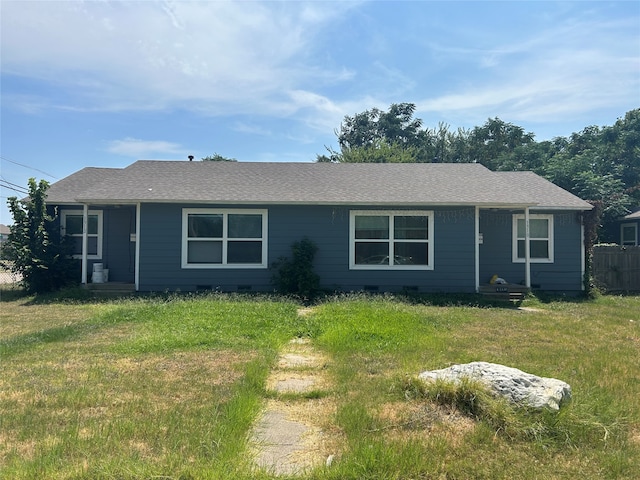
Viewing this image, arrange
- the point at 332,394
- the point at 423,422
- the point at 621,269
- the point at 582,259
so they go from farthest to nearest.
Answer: the point at 621,269 < the point at 582,259 < the point at 332,394 < the point at 423,422

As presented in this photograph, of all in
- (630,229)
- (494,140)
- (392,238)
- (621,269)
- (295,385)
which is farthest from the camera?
(494,140)

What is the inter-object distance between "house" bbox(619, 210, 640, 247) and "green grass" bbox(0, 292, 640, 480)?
569 inches

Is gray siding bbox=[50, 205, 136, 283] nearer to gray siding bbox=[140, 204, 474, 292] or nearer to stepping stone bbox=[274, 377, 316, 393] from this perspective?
gray siding bbox=[140, 204, 474, 292]

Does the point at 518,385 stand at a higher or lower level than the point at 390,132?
lower

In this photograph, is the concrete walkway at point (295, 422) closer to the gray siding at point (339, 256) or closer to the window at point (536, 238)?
the gray siding at point (339, 256)

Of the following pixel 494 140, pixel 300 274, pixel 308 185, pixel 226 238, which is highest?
pixel 494 140

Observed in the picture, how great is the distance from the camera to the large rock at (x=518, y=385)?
3830mm

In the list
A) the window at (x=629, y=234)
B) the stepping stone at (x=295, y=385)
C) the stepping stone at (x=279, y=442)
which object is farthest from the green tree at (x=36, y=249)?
the window at (x=629, y=234)

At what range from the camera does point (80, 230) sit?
13.9 metres

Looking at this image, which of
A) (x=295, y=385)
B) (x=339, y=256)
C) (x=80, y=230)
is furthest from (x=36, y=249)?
(x=295, y=385)

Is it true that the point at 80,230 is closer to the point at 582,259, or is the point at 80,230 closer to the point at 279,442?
the point at 279,442

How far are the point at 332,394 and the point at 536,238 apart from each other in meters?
11.2

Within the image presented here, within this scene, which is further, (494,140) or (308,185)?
(494,140)

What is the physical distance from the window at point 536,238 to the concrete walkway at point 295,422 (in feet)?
32.5
